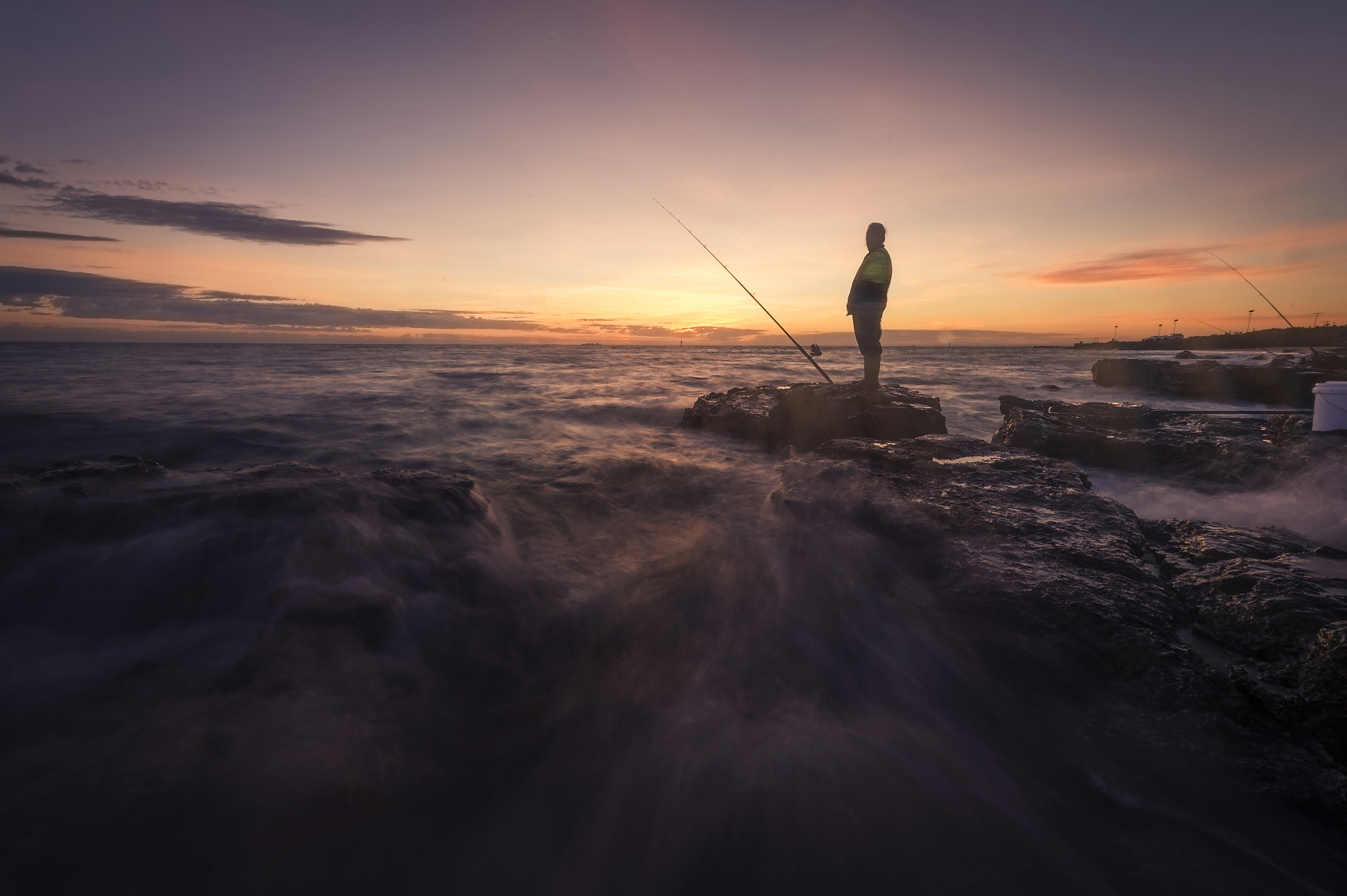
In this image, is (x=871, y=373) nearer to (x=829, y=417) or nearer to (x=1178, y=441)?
(x=829, y=417)

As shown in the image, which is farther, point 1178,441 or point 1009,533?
point 1178,441

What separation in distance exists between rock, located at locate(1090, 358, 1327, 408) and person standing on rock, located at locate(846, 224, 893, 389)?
12.4 meters

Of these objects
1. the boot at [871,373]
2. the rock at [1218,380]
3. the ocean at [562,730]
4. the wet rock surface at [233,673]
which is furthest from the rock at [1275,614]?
the rock at [1218,380]

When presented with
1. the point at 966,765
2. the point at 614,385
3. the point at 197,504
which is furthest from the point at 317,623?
the point at 614,385

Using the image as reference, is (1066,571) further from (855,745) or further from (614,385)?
(614,385)

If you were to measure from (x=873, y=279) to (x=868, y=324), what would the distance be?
0.69m

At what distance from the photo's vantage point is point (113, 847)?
5.67 ft

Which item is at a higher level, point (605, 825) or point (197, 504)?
point (197, 504)

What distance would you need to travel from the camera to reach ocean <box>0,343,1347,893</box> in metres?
1.75

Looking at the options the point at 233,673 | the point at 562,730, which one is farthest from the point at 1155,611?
the point at 233,673

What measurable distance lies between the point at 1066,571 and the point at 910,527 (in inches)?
41.0

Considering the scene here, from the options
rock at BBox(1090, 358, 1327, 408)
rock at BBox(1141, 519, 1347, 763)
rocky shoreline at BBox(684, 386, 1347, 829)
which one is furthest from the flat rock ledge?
rock at BBox(1090, 358, 1327, 408)

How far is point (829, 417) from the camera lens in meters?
7.50

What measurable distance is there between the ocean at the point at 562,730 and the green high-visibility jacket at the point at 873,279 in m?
4.59
